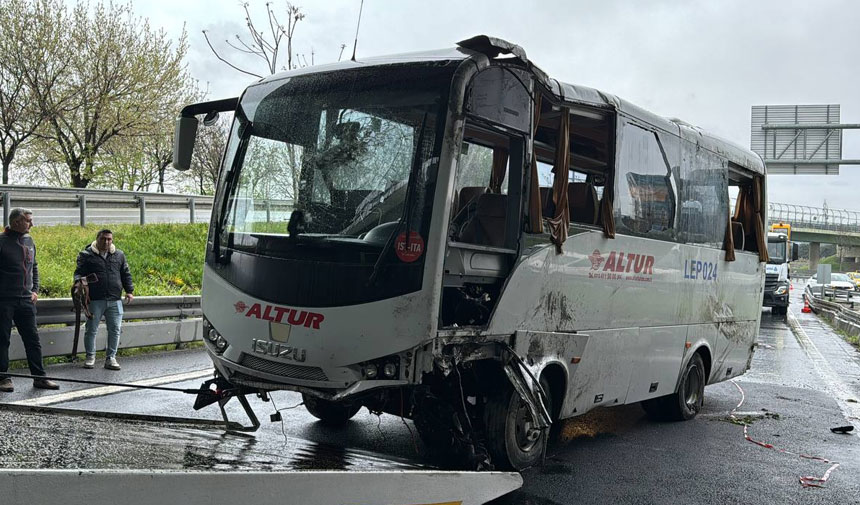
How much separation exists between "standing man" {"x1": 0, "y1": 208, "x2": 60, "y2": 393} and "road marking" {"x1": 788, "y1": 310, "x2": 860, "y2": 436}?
903cm

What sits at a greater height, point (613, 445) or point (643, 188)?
point (643, 188)

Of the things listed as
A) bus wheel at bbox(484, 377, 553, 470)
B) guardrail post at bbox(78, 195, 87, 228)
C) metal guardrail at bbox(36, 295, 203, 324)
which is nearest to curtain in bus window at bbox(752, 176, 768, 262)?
bus wheel at bbox(484, 377, 553, 470)

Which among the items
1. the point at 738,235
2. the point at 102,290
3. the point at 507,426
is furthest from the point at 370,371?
the point at 738,235

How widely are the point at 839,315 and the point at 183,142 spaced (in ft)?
89.5

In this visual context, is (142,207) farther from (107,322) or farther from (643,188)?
(643,188)

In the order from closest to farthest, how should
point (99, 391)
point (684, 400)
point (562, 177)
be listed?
point (562, 177) < point (99, 391) < point (684, 400)

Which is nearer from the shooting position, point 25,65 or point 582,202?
point 582,202

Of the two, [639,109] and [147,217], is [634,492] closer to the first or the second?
[639,109]

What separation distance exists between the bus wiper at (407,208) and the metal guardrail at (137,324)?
634 centimetres

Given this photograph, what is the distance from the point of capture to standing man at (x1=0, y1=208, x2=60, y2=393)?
8.84 metres

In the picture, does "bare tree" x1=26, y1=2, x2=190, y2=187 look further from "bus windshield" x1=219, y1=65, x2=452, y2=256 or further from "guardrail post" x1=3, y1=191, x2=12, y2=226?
"bus windshield" x1=219, y1=65, x2=452, y2=256

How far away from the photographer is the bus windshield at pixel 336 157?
580 centimetres

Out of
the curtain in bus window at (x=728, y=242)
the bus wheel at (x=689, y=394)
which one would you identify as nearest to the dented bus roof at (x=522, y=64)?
the curtain in bus window at (x=728, y=242)

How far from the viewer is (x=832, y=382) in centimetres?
1373
